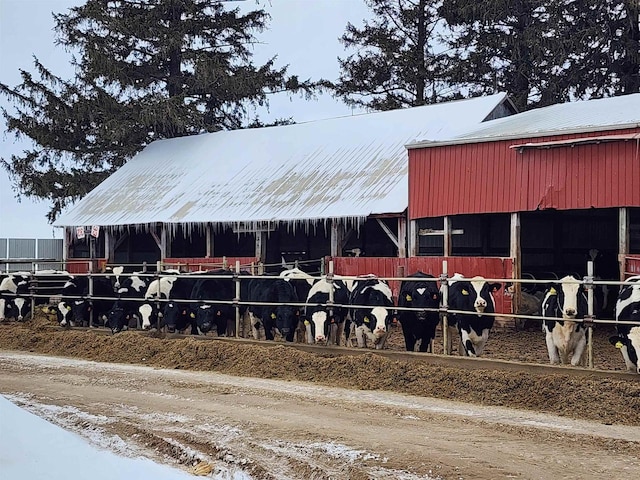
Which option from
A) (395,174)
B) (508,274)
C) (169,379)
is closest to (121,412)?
(169,379)

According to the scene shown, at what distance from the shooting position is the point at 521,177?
17938 millimetres

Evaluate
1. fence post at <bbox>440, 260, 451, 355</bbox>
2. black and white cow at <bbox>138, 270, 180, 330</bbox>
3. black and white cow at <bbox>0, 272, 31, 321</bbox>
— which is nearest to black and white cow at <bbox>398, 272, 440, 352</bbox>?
fence post at <bbox>440, 260, 451, 355</bbox>

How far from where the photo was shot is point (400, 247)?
20.6m

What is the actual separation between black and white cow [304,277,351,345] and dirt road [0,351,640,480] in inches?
92.1

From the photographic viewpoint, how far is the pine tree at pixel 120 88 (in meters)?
36.5

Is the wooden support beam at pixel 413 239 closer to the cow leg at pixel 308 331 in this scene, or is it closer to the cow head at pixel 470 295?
the cow leg at pixel 308 331

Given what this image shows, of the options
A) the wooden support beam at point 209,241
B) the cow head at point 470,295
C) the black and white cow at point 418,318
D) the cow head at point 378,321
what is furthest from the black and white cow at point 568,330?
the wooden support beam at point 209,241

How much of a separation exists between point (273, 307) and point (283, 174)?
11.4m

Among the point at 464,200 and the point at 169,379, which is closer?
the point at 169,379

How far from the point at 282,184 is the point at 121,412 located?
1646cm

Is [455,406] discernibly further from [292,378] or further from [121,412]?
[121,412]

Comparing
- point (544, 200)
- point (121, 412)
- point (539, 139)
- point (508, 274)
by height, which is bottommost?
point (121, 412)

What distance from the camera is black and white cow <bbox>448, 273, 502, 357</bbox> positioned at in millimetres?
13445

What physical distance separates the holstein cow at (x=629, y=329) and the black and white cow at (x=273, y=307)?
5468 mm
